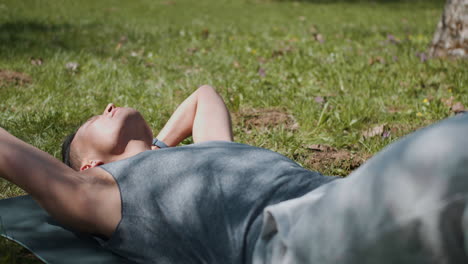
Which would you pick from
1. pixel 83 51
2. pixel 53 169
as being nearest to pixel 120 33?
pixel 83 51

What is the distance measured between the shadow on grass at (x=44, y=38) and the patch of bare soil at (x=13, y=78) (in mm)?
774

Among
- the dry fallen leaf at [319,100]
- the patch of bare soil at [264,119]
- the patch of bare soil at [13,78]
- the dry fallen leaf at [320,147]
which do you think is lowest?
the dry fallen leaf at [320,147]

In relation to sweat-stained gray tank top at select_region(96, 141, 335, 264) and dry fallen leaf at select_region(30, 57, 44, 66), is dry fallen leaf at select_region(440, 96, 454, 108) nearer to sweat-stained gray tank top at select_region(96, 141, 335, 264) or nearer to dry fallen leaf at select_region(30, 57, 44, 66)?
sweat-stained gray tank top at select_region(96, 141, 335, 264)

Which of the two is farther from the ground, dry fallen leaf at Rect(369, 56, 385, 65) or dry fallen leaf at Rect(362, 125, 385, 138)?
dry fallen leaf at Rect(369, 56, 385, 65)

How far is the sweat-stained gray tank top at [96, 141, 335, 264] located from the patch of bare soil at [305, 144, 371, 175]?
3.70 ft

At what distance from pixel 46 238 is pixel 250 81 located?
2.92 meters

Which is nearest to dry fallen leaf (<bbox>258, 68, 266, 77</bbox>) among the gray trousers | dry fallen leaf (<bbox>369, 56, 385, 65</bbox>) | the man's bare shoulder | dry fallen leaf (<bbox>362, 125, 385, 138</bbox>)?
dry fallen leaf (<bbox>369, 56, 385, 65</bbox>)

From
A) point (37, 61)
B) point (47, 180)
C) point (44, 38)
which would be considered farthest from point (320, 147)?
point (44, 38)

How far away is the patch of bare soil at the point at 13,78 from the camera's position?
469 centimetres

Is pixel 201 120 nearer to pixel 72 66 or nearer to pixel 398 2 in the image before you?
pixel 72 66

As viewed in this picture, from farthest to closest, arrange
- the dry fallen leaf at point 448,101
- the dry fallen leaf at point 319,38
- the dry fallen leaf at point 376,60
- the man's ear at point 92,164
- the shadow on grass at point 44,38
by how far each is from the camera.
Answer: the dry fallen leaf at point 319,38 → the shadow on grass at point 44,38 → the dry fallen leaf at point 376,60 → the dry fallen leaf at point 448,101 → the man's ear at point 92,164

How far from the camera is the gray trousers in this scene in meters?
1.34

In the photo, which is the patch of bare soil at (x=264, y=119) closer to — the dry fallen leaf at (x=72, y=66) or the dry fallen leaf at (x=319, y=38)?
the dry fallen leaf at (x=72, y=66)

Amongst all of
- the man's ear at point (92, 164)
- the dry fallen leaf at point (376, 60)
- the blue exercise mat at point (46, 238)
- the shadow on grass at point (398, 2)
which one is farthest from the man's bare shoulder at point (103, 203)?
the shadow on grass at point (398, 2)
